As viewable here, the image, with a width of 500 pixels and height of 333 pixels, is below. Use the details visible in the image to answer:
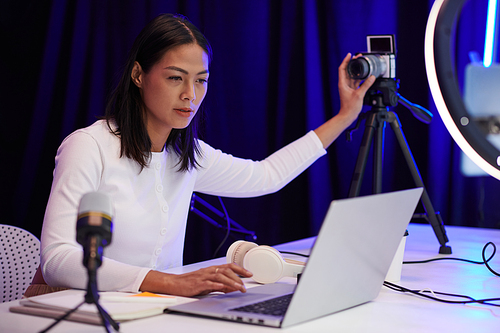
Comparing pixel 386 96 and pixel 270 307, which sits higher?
pixel 386 96

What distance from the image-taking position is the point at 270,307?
748 mm

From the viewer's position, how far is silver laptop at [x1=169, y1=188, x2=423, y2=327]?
0.65 meters

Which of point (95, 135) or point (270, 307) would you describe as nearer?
point (270, 307)

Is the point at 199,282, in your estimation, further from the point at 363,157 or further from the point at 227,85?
the point at 227,85

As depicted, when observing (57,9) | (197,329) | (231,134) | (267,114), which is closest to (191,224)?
(231,134)

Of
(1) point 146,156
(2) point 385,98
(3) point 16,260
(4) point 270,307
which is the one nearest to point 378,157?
(2) point 385,98

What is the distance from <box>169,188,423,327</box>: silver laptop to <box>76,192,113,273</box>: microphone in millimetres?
246

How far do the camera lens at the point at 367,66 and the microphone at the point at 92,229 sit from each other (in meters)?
0.96

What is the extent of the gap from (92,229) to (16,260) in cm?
80

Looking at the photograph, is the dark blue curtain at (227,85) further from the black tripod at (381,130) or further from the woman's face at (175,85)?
the woman's face at (175,85)

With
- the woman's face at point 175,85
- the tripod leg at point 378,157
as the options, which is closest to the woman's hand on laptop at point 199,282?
the woman's face at point 175,85

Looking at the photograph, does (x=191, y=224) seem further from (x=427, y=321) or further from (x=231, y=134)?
(x=427, y=321)

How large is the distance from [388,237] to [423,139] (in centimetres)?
143

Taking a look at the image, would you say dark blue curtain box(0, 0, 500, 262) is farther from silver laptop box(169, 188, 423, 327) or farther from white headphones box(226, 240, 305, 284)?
silver laptop box(169, 188, 423, 327)
